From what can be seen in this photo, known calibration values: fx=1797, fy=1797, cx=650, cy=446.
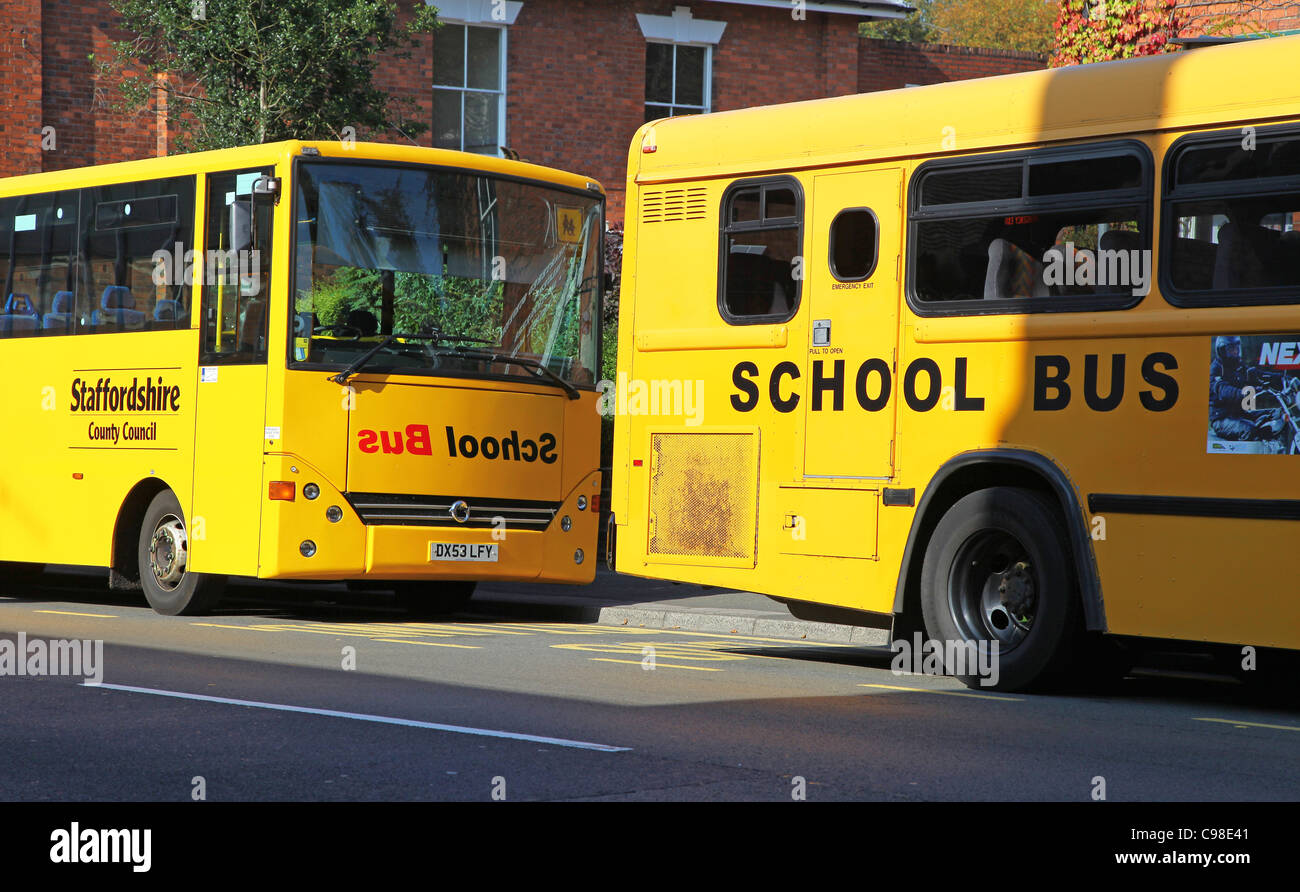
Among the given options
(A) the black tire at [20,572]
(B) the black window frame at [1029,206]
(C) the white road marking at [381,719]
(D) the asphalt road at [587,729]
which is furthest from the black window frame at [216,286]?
(A) the black tire at [20,572]

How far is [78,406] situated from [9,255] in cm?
187

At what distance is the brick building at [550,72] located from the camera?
2438 centimetres

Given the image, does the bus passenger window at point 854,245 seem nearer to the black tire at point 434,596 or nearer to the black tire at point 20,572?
the black tire at point 434,596

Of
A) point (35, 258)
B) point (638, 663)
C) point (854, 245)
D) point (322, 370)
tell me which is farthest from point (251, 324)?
point (854, 245)

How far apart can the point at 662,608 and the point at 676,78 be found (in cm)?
1548

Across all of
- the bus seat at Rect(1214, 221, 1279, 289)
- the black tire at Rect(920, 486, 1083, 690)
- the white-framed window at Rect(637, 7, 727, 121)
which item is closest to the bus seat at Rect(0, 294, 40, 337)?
the black tire at Rect(920, 486, 1083, 690)

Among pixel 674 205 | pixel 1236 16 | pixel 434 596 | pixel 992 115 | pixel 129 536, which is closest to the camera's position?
pixel 992 115

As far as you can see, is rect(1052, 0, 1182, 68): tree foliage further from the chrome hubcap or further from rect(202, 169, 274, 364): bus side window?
the chrome hubcap

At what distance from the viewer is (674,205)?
1166cm

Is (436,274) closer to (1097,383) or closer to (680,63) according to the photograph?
(1097,383)

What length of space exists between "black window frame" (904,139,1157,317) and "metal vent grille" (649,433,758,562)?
61.1 inches

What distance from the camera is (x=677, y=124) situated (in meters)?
11.8
